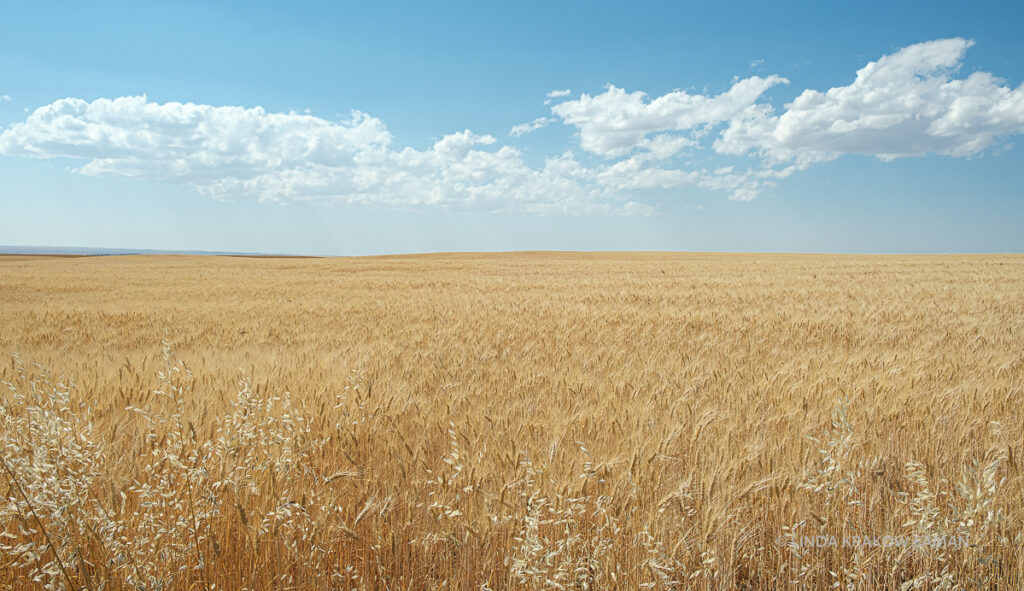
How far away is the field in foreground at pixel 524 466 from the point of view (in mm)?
1662

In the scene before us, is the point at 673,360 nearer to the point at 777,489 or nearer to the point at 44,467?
the point at 777,489

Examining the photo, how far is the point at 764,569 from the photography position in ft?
6.04

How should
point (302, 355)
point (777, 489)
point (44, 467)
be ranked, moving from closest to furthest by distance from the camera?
1. point (44, 467)
2. point (777, 489)
3. point (302, 355)

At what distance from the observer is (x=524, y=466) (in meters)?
2.05

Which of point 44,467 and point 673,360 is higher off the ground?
point 44,467

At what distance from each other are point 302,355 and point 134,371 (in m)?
1.53

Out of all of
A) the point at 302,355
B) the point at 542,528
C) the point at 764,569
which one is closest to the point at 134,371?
the point at 302,355

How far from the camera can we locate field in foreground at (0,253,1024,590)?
1.66 meters

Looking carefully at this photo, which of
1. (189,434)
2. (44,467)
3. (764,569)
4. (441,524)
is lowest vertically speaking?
(764,569)

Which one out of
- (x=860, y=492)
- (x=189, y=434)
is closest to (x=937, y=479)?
A: (x=860, y=492)

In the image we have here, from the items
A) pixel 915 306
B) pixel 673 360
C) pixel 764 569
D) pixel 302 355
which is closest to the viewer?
pixel 764 569

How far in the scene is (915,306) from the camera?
9.36 meters

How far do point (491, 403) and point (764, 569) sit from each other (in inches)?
72.7

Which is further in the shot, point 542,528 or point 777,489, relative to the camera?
point 777,489
